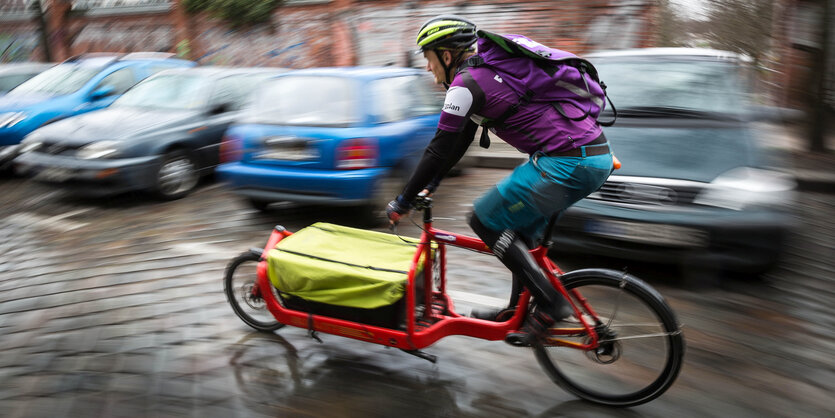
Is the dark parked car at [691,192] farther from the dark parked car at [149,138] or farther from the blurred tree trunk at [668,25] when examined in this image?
the blurred tree trunk at [668,25]

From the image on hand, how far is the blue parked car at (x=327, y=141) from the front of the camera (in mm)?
5645

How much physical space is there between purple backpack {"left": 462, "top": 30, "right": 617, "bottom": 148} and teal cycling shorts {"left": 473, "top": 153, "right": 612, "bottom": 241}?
8.9 inches

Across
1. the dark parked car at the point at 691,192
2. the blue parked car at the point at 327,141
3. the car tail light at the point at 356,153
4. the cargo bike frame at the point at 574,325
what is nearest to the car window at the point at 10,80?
the blue parked car at the point at 327,141

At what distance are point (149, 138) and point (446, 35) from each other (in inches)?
211

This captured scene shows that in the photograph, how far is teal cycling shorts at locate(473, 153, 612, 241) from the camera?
2.82 metres

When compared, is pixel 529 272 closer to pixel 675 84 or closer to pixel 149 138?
pixel 675 84

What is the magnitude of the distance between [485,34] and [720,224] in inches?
93.0

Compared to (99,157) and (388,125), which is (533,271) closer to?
(388,125)

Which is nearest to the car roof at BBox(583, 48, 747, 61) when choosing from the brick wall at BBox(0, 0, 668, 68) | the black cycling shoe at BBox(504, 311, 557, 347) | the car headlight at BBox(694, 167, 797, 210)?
the car headlight at BBox(694, 167, 797, 210)

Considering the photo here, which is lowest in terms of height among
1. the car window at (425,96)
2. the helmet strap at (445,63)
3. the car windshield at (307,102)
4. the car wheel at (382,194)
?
the car wheel at (382,194)

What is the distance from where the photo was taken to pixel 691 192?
431 cm

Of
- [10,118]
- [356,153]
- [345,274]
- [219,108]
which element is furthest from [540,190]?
[10,118]

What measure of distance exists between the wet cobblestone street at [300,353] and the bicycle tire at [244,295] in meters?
0.08

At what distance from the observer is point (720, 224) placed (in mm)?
4145
